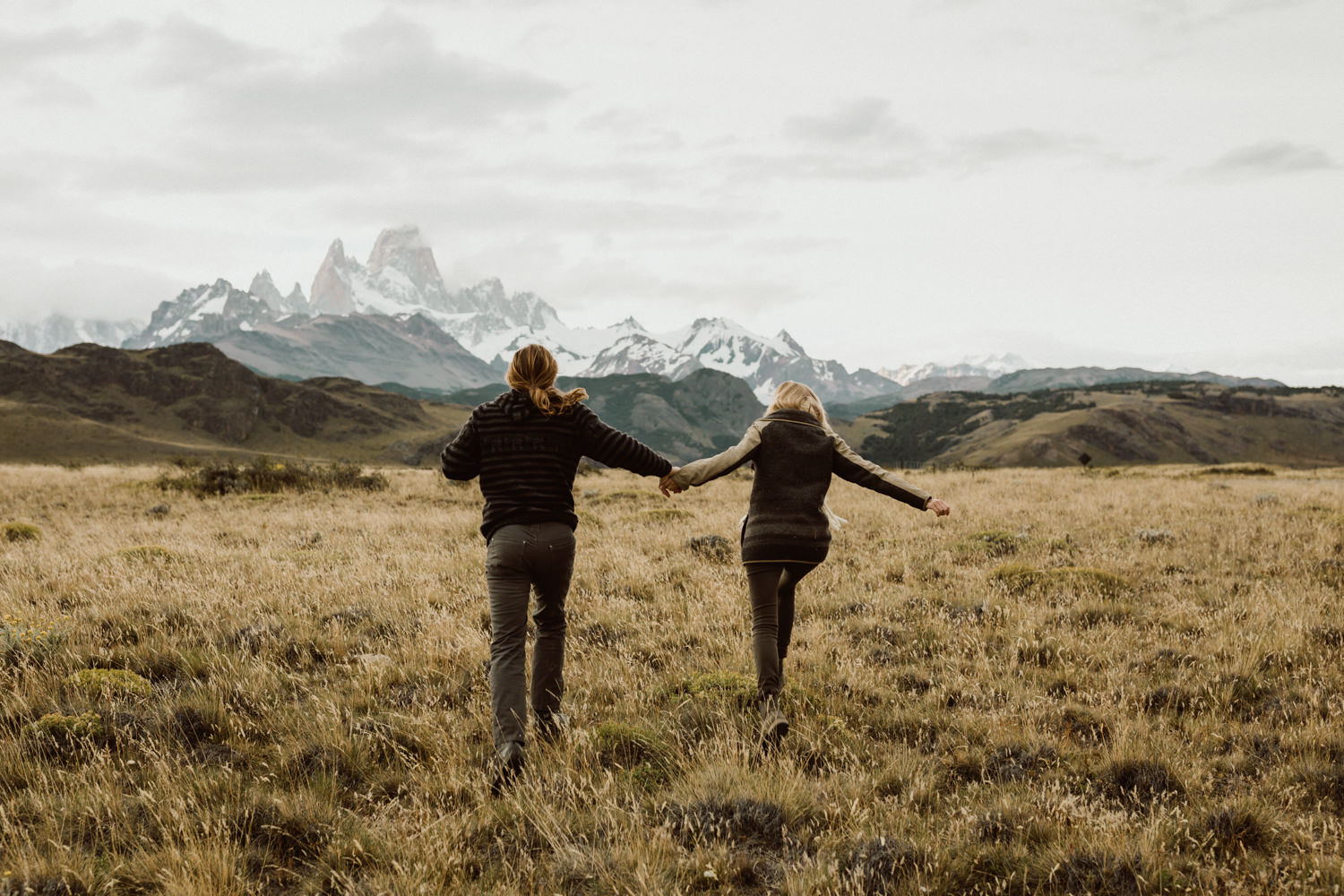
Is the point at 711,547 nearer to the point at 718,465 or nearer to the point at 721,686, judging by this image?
the point at 721,686

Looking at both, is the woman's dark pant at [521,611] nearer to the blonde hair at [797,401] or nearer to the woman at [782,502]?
A: the woman at [782,502]

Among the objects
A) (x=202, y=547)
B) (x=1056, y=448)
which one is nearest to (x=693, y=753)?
(x=202, y=547)

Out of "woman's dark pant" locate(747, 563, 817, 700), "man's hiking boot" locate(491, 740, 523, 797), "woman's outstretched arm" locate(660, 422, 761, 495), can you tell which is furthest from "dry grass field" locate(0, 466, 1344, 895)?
"woman's outstretched arm" locate(660, 422, 761, 495)

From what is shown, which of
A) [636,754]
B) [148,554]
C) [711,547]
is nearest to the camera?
[636,754]

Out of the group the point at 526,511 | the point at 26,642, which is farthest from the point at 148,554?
the point at 526,511

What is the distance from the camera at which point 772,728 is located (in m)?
5.00

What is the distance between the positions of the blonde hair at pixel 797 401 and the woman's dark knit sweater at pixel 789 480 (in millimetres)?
96

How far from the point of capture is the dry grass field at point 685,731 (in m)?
3.63

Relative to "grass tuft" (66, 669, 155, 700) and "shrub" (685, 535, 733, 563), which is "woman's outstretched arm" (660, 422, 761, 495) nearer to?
"grass tuft" (66, 669, 155, 700)

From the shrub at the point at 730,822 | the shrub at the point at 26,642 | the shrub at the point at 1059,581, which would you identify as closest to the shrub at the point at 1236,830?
the shrub at the point at 730,822

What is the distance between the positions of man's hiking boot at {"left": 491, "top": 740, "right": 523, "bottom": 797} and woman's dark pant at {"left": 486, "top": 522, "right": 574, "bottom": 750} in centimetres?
8

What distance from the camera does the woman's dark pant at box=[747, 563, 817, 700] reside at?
555cm

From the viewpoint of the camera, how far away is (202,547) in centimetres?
1180

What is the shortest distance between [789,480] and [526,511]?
7.15 ft
